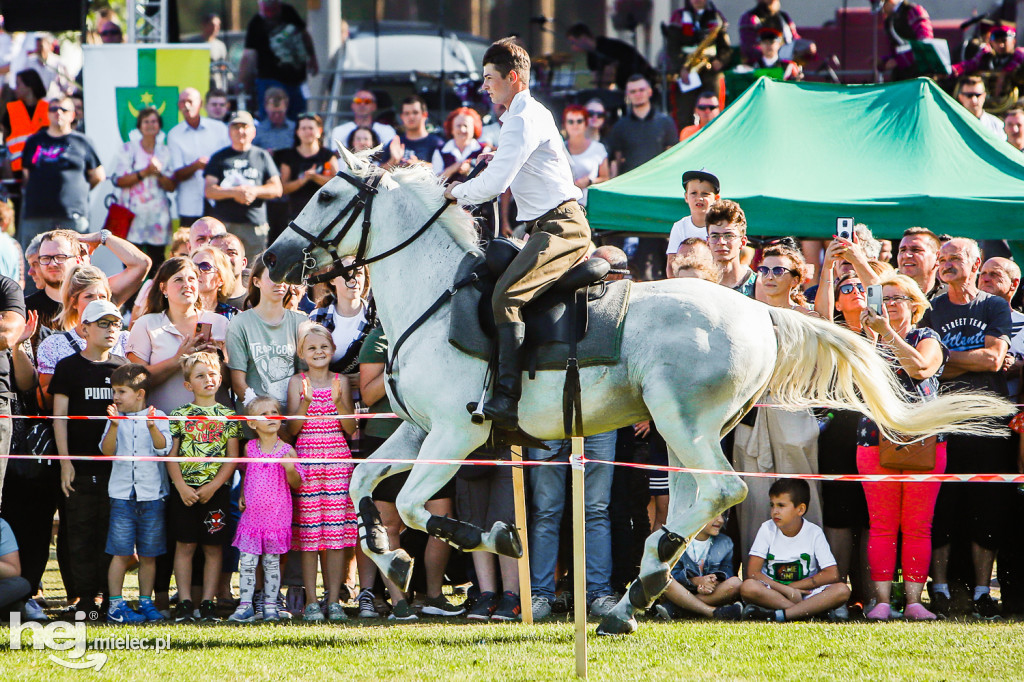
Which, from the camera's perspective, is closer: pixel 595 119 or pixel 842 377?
pixel 842 377

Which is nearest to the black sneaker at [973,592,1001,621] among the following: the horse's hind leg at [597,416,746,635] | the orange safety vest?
the horse's hind leg at [597,416,746,635]

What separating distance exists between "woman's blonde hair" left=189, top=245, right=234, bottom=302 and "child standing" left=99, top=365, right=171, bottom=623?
1386mm

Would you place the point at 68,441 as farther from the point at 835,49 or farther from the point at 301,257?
the point at 835,49

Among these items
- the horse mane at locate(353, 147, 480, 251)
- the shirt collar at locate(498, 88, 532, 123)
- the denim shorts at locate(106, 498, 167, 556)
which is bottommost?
the denim shorts at locate(106, 498, 167, 556)

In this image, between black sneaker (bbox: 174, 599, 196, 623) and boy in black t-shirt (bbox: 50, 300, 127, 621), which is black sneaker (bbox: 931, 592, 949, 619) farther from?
boy in black t-shirt (bbox: 50, 300, 127, 621)

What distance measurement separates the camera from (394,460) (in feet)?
22.6

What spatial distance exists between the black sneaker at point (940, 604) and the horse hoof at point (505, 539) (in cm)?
315

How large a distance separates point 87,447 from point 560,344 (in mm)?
3577

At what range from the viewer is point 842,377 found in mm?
7008

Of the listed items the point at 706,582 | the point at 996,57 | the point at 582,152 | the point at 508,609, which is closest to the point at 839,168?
the point at 582,152

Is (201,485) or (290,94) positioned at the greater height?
(290,94)

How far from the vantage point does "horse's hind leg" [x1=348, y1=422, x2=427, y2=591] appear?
6715mm

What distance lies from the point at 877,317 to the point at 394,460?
123 inches

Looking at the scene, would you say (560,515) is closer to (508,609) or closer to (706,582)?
(508,609)
